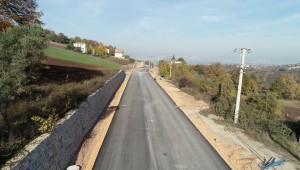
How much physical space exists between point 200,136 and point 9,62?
11.9 metres

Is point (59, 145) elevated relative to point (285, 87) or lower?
elevated

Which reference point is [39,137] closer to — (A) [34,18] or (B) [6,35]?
(B) [6,35]

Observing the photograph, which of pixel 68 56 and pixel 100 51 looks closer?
pixel 68 56

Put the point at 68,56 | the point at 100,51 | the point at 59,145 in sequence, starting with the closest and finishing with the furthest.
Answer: the point at 59,145
the point at 68,56
the point at 100,51

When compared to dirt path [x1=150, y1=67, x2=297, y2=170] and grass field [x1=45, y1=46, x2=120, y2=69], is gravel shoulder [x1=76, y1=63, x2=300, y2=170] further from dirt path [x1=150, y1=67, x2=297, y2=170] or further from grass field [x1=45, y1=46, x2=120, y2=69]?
grass field [x1=45, y1=46, x2=120, y2=69]

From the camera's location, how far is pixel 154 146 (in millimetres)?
12883

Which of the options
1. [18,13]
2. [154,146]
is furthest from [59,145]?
[18,13]

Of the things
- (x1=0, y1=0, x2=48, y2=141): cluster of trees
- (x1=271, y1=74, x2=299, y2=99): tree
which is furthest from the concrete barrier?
(x1=271, y1=74, x2=299, y2=99): tree

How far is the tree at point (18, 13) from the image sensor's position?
25125 millimetres

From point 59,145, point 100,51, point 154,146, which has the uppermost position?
point 100,51

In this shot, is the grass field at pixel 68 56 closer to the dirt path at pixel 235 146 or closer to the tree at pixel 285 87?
the dirt path at pixel 235 146

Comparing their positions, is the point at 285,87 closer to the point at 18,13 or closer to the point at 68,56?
the point at 68,56

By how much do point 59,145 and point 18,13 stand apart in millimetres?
22365

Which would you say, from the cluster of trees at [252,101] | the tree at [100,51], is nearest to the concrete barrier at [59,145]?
the cluster of trees at [252,101]
